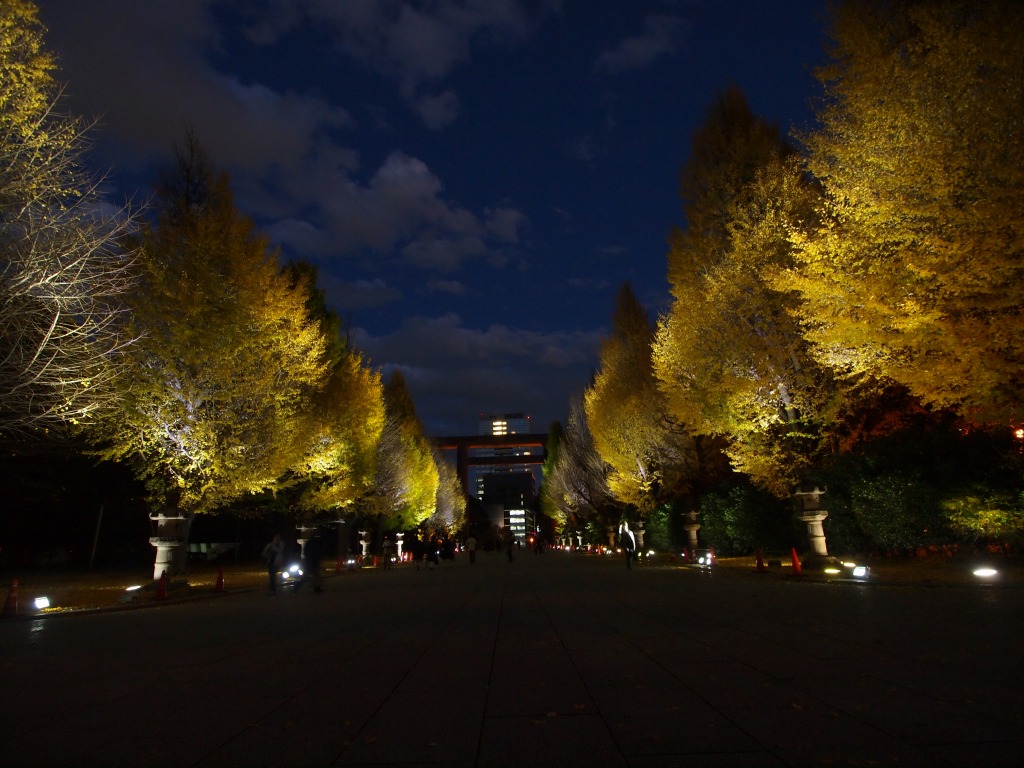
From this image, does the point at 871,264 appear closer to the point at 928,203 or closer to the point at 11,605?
the point at 928,203

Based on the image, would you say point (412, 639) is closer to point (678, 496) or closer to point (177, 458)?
point (177, 458)

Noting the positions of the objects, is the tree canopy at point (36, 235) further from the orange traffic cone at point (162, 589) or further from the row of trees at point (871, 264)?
the row of trees at point (871, 264)

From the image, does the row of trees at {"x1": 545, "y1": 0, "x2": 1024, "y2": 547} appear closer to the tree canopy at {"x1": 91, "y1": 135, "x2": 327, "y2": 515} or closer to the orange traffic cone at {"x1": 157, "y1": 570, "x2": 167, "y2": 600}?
the tree canopy at {"x1": 91, "y1": 135, "x2": 327, "y2": 515}

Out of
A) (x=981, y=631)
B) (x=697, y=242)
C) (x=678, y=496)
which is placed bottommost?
(x=981, y=631)

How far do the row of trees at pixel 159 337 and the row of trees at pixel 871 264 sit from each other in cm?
1270

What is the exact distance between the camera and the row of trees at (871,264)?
10.6 metres

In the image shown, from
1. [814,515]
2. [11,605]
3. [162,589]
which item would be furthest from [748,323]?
[11,605]

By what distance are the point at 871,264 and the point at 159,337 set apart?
17.1m

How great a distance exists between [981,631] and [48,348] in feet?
48.7

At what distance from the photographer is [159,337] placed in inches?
694

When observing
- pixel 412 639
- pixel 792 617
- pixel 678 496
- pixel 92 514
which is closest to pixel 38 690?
pixel 412 639

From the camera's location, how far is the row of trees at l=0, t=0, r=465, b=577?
36.5ft

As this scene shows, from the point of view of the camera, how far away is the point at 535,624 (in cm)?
920

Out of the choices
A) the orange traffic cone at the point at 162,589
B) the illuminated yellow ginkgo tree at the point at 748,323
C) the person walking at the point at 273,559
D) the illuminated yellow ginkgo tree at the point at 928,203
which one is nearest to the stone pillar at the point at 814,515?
the illuminated yellow ginkgo tree at the point at 748,323
